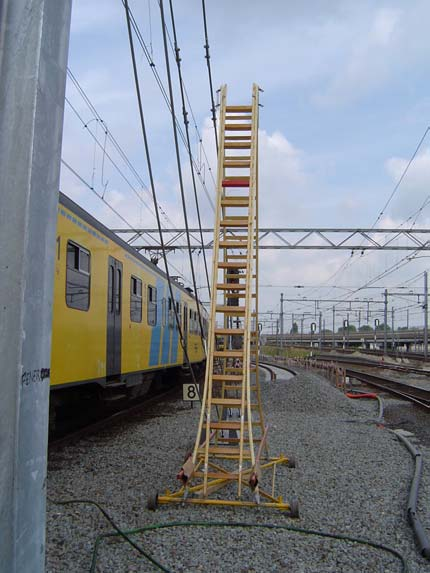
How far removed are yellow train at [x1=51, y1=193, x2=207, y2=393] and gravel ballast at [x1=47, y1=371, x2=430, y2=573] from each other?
1100 millimetres

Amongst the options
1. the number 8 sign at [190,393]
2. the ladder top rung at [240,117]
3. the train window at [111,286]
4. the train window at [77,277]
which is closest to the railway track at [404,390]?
the number 8 sign at [190,393]

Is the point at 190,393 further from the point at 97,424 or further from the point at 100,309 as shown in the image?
the point at 97,424

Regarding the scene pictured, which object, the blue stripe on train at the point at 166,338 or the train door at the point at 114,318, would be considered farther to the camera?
the blue stripe on train at the point at 166,338

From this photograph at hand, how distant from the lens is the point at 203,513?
5020 millimetres

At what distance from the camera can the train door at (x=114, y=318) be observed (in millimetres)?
8742

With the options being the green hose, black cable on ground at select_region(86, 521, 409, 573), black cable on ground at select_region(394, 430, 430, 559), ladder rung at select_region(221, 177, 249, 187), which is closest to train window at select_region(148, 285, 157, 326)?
Answer: ladder rung at select_region(221, 177, 249, 187)

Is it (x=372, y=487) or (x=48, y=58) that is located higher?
(x=48, y=58)

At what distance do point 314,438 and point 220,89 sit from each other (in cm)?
532

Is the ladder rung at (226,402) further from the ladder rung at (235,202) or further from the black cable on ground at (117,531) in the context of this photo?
the ladder rung at (235,202)

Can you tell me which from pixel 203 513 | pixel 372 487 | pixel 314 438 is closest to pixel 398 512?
pixel 372 487

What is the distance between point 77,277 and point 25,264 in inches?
217

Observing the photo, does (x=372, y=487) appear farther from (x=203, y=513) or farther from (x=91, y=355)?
(x=91, y=355)

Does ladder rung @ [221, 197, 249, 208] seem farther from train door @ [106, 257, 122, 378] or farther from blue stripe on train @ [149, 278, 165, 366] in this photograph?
blue stripe on train @ [149, 278, 165, 366]

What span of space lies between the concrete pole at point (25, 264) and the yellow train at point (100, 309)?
4.42 metres
